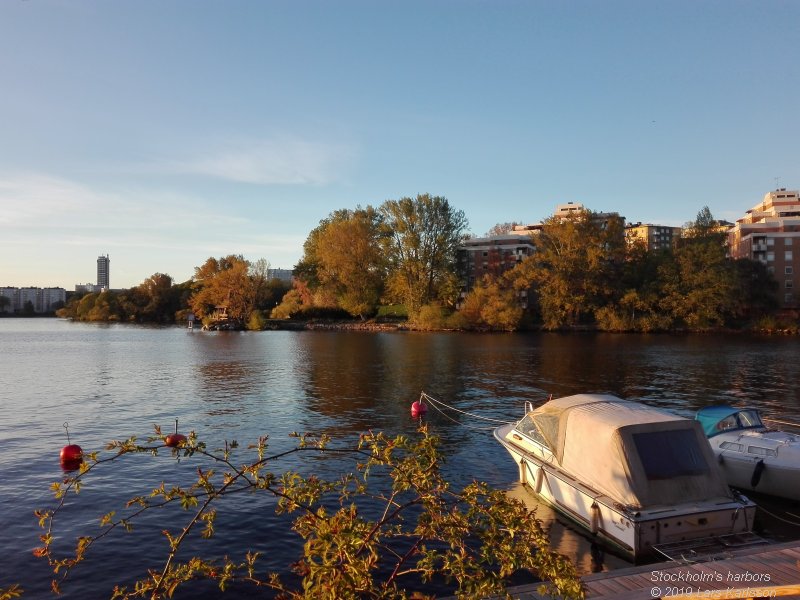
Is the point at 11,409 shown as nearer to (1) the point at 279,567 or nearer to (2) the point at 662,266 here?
(1) the point at 279,567

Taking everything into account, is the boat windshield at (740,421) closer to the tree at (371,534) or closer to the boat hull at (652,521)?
the boat hull at (652,521)

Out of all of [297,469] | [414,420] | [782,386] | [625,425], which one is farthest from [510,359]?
[625,425]

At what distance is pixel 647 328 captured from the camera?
4031 inches

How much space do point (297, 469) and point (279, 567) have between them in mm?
7414

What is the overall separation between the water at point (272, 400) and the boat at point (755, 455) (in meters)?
0.87

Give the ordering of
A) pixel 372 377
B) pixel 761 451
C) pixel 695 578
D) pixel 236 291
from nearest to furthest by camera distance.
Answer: pixel 695 578 → pixel 761 451 → pixel 372 377 → pixel 236 291

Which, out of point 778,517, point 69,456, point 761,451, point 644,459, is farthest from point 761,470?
point 69,456

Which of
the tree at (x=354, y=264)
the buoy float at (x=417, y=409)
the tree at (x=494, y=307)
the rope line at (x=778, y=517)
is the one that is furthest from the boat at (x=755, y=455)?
the tree at (x=354, y=264)

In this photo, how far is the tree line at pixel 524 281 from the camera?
101625 mm

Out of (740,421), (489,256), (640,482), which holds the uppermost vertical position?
(489,256)

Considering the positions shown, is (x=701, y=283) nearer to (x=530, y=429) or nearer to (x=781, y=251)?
(x=781, y=251)

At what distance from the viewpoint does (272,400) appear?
121ft

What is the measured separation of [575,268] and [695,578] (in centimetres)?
9919

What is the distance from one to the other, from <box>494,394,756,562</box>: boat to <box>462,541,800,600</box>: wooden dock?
1.44 metres
